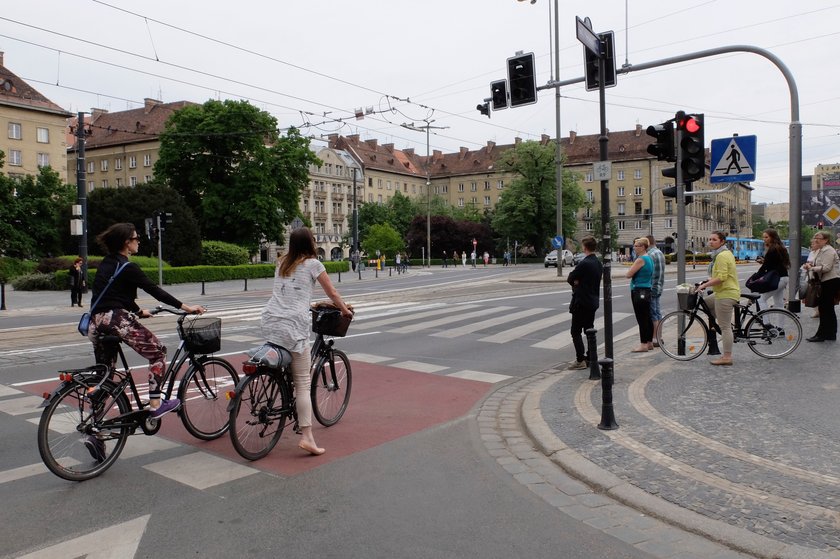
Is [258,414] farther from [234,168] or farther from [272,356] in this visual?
[234,168]

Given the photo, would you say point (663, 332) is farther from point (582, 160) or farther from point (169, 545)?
point (582, 160)

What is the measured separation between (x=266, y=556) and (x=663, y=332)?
752 centimetres

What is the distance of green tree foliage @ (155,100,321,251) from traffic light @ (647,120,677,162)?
43793 mm

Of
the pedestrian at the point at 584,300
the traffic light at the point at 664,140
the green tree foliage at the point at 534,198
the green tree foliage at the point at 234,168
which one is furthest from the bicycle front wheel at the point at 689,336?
the green tree foliage at the point at 534,198

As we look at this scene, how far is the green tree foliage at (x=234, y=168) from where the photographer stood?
165ft

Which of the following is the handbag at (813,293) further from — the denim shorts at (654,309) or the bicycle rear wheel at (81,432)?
the bicycle rear wheel at (81,432)

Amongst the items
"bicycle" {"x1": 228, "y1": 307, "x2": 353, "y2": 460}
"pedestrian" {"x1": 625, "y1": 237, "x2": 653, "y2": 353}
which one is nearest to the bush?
"pedestrian" {"x1": 625, "y1": 237, "x2": 653, "y2": 353}

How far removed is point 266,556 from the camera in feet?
11.8

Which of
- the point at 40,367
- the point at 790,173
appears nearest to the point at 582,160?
the point at 790,173

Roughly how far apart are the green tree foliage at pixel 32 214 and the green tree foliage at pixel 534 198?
151 ft

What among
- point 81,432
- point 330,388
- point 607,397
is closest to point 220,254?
point 330,388

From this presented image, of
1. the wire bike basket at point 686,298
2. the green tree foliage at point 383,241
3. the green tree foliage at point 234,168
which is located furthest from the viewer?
the green tree foliage at point 383,241

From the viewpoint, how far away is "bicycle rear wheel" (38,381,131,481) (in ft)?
15.0

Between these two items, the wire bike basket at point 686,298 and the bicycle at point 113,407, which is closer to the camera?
the bicycle at point 113,407
